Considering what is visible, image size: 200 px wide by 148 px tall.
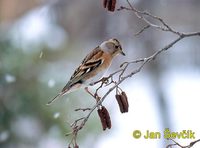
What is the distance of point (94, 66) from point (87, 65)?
2cm

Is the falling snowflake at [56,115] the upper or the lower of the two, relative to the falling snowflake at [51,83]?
lower

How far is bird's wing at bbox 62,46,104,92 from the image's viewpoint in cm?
128

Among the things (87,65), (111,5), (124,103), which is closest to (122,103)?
(124,103)

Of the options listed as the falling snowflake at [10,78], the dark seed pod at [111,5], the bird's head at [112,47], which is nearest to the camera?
the dark seed pod at [111,5]

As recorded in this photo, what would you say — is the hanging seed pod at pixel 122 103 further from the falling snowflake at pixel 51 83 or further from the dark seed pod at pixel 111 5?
the falling snowflake at pixel 51 83

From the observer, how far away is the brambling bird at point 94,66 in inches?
49.9

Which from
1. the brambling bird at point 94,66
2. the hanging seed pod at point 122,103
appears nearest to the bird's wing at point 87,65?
the brambling bird at point 94,66

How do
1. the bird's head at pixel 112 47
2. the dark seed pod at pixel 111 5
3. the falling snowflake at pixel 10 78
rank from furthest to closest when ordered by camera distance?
1. the falling snowflake at pixel 10 78
2. the bird's head at pixel 112 47
3. the dark seed pod at pixel 111 5

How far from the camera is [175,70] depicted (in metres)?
3.69

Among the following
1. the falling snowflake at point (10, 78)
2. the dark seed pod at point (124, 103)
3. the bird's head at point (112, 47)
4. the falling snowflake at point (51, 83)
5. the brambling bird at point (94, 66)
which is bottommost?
the dark seed pod at point (124, 103)

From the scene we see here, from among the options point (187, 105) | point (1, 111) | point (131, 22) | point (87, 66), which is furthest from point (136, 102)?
point (87, 66)

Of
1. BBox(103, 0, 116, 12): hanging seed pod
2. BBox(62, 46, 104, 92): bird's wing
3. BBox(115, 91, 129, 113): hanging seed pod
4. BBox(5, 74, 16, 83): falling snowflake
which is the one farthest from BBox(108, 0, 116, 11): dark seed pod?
BBox(5, 74, 16, 83): falling snowflake

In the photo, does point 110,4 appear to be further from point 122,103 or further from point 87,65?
point 87,65

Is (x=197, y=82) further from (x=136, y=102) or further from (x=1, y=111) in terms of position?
(x=1, y=111)
